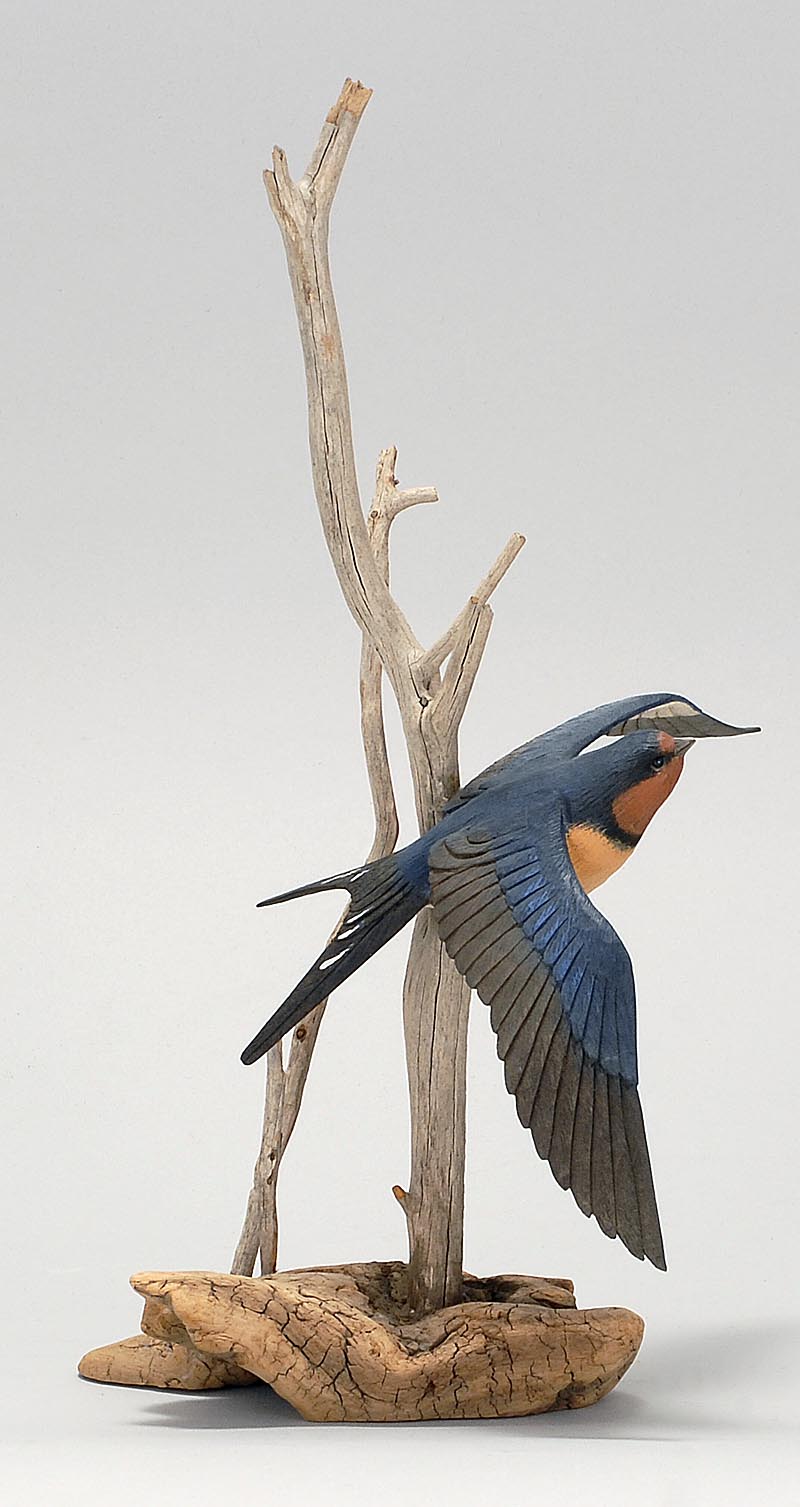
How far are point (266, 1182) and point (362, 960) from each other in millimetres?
456

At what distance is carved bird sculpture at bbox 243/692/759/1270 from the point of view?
8.80 ft

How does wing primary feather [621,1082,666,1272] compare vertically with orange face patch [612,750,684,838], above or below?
below

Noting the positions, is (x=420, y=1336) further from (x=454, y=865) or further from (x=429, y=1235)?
(x=454, y=865)

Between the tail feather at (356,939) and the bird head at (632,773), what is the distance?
300 mm

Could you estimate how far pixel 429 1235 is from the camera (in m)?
3.02

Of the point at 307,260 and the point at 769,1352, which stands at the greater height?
the point at 307,260

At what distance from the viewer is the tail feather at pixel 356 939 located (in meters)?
2.91

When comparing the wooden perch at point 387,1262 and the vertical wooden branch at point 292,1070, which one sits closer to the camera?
the wooden perch at point 387,1262

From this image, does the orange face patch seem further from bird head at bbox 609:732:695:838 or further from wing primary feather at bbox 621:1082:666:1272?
wing primary feather at bbox 621:1082:666:1272

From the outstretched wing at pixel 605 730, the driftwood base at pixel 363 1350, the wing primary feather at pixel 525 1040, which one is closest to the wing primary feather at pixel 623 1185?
the wing primary feather at pixel 525 1040

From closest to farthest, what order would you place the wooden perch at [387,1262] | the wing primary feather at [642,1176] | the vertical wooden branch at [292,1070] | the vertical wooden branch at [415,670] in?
the wing primary feather at [642,1176] → the wooden perch at [387,1262] → the vertical wooden branch at [415,670] → the vertical wooden branch at [292,1070]

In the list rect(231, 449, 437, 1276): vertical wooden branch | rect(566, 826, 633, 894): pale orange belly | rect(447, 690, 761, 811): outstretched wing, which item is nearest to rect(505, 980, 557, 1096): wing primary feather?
rect(566, 826, 633, 894): pale orange belly

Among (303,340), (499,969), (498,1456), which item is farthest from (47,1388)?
(303,340)

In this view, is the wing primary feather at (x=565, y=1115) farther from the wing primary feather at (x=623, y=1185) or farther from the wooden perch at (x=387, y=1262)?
the wooden perch at (x=387, y=1262)
